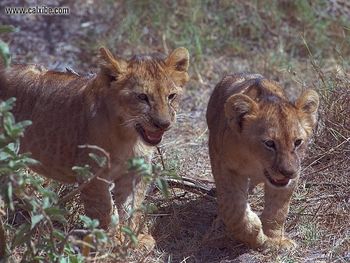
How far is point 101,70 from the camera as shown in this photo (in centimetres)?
526

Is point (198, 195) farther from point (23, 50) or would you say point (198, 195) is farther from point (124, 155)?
point (23, 50)

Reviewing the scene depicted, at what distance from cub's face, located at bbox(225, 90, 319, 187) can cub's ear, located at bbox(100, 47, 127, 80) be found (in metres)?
0.64

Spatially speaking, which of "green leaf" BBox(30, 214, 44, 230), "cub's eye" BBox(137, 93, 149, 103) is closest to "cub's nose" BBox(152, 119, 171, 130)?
"cub's eye" BBox(137, 93, 149, 103)

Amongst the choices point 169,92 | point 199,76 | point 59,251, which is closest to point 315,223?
point 169,92

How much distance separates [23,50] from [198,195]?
13.0 feet

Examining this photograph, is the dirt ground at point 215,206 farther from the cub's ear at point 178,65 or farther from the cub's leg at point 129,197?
the cub's ear at point 178,65

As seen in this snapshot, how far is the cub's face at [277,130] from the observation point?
4.92 m

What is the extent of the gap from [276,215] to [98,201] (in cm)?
104

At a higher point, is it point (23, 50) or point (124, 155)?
point (124, 155)

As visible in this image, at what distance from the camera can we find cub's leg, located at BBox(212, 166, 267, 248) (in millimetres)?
5270

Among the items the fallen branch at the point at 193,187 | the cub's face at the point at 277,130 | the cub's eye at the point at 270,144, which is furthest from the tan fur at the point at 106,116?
the fallen branch at the point at 193,187

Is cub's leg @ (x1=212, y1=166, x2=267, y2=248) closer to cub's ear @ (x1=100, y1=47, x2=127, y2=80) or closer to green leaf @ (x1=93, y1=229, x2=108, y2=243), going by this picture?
cub's ear @ (x1=100, y1=47, x2=127, y2=80)

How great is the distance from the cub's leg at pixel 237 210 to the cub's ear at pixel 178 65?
572 millimetres

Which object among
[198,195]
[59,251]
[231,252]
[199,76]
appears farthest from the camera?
[199,76]
